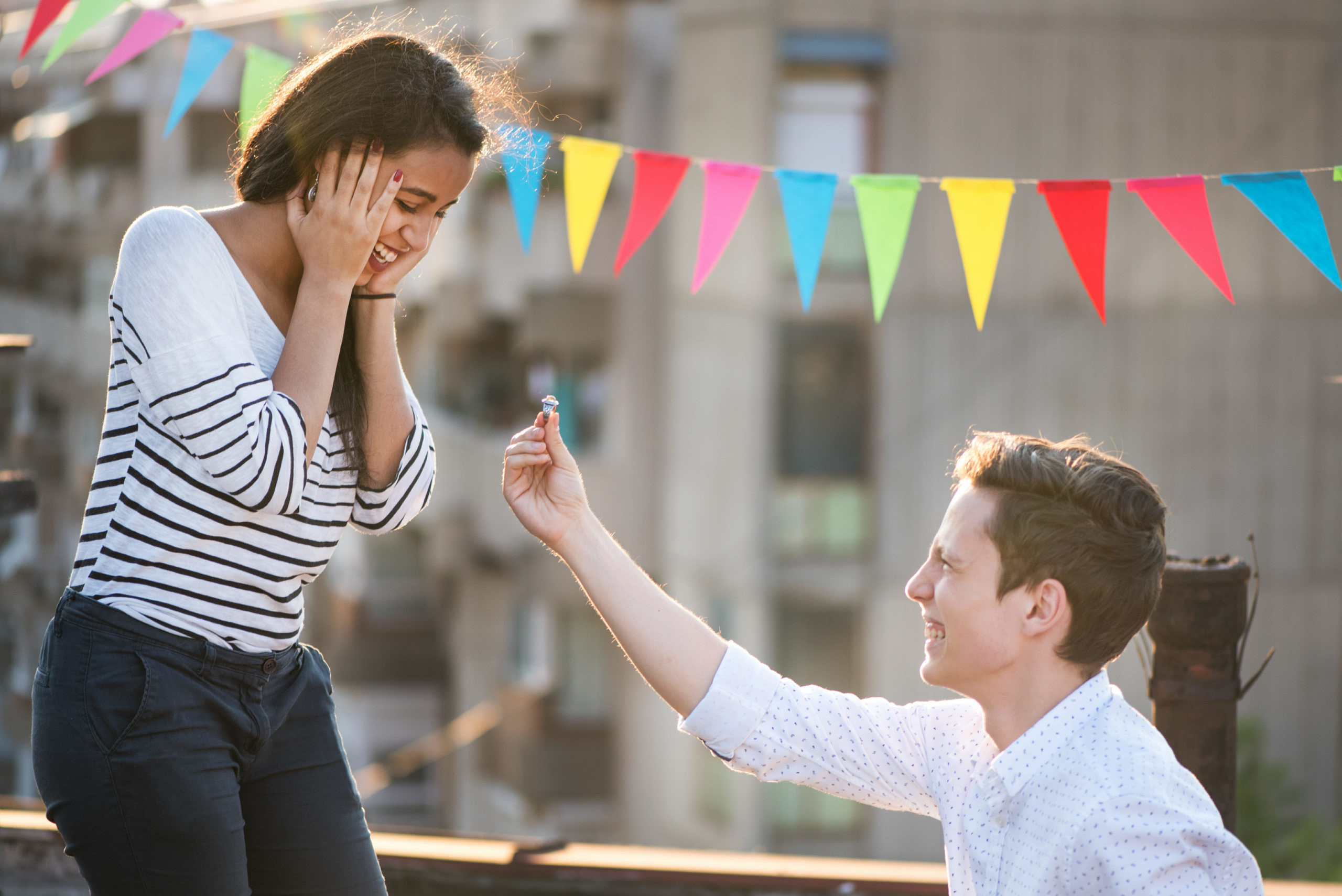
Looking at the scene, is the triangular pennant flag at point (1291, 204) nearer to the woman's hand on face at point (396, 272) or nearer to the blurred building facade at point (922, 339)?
the woman's hand on face at point (396, 272)

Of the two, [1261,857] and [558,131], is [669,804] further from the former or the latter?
[558,131]

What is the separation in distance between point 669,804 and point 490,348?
4.82m

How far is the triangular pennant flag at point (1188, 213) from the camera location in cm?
218

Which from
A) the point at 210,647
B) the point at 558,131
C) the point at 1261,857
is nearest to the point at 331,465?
the point at 210,647

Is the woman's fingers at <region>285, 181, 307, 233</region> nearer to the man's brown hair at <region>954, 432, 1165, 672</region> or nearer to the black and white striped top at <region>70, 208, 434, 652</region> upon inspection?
the black and white striped top at <region>70, 208, 434, 652</region>

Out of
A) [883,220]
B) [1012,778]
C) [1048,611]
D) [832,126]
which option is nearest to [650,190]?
[883,220]

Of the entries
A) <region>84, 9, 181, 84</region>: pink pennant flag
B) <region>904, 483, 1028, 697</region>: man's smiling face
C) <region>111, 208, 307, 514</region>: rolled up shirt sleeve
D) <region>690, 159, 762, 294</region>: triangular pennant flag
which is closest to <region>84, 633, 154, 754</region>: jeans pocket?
<region>111, 208, 307, 514</region>: rolled up shirt sleeve

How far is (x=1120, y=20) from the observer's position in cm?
824

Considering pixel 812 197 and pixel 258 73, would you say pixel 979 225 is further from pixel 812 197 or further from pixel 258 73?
pixel 258 73

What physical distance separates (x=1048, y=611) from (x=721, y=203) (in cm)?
138

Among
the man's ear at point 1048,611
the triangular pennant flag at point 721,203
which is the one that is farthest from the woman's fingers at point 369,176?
the triangular pennant flag at point 721,203

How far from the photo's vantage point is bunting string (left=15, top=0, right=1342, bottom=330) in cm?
213

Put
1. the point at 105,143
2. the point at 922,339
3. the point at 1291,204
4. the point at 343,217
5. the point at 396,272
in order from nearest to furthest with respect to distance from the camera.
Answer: the point at 343,217, the point at 396,272, the point at 1291,204, the point at 922,339, the point at 105,143

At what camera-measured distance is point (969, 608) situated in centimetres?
147
